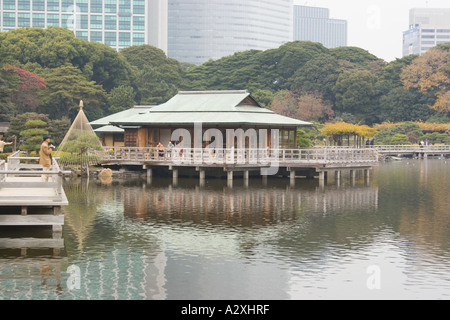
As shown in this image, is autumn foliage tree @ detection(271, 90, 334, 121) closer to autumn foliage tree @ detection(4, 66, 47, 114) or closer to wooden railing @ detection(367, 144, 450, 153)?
wooden railing @ detection(367, 144, 450, 153)

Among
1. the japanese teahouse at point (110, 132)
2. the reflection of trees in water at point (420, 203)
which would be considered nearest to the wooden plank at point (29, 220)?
the reflection of trees in water at point (420, 203)

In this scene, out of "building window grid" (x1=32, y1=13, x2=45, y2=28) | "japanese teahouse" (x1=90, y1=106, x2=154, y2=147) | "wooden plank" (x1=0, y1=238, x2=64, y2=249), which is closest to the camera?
"wooden plank" (x1=0, y1=238, x2=64, y2=249)

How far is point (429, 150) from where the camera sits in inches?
3329

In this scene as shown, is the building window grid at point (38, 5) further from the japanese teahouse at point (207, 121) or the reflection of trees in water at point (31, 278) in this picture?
the reflection of trees in water at point (31, 278)

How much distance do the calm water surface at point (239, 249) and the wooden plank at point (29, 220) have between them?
636mm

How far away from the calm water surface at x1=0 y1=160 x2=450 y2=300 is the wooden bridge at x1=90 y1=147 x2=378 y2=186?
6.88 m

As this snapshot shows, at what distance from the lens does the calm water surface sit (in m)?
16.4

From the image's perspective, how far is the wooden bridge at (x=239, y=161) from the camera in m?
43.1

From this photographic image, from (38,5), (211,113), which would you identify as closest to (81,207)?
(211,113)

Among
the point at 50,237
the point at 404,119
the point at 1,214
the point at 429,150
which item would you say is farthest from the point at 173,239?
the point at 404,119

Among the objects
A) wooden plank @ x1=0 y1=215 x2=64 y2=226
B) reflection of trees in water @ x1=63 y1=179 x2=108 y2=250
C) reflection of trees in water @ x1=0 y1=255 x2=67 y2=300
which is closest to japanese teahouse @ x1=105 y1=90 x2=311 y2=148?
reflection of trees in water @ x1=63 y1=179 x2=108 y2=250

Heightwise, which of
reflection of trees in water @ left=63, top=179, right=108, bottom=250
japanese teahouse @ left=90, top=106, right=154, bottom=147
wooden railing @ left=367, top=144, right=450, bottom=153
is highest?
japanese teahouse @ left=90, top=106, right=154, bottom=147

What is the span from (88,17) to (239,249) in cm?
14935

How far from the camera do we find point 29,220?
21.6m
